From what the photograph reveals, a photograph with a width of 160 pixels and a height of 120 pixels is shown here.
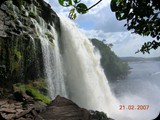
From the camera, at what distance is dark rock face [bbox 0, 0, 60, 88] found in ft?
58.1

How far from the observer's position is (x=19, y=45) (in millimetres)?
19203

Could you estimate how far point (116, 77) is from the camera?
325 ft

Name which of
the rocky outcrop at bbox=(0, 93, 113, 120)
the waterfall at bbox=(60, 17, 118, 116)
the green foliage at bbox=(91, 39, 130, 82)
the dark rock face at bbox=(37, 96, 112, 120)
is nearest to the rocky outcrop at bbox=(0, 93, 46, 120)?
the rocky outcrop at bbox=(0, 93, 113, 120)

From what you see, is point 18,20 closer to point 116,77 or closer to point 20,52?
point 20,52

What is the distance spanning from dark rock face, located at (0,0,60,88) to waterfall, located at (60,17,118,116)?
22.3 ft

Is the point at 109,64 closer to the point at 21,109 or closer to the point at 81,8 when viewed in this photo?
the point at 21,109

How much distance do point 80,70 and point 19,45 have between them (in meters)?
13.3

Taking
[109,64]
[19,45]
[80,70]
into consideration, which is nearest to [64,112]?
[19,45]

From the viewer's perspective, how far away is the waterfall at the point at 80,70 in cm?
3008

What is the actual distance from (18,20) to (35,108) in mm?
10963

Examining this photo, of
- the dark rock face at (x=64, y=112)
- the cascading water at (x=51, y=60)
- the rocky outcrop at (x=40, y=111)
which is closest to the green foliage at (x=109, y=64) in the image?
the cascading water at (x=51, y=60)

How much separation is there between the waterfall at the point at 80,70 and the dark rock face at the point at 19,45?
22.3ft

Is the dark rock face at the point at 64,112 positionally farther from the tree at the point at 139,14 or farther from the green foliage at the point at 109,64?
the green foliage at the point at 109,64

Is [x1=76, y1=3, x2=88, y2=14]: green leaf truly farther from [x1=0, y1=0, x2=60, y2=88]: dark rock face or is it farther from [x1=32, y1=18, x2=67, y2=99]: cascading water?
[x1=32, y1=18, x2=67, y2=99]: cascading water
